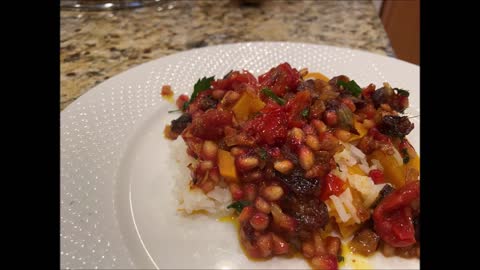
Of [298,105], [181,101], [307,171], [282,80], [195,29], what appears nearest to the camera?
[307,171]

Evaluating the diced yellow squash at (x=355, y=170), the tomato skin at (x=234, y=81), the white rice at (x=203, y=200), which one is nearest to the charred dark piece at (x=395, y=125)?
the diced yellow squash at (x=355, y=170)

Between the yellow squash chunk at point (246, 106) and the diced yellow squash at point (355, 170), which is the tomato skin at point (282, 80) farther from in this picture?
the diced yellow squash at point (355, 170)

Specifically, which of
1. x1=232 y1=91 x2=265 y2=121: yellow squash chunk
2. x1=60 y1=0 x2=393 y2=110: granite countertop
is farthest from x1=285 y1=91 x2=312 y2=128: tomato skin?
x1=60 y1=0 x2=393 y2=110: granite countertop

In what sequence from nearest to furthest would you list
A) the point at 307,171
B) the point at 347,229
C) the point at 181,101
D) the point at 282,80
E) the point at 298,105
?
the point at 307,171, the point at 347,229, the point at 298,105, the point at 282,80, the point at 181,101

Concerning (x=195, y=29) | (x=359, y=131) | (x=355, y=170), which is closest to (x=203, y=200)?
(x=355, y=170)

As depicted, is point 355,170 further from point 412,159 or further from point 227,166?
point 227,166
